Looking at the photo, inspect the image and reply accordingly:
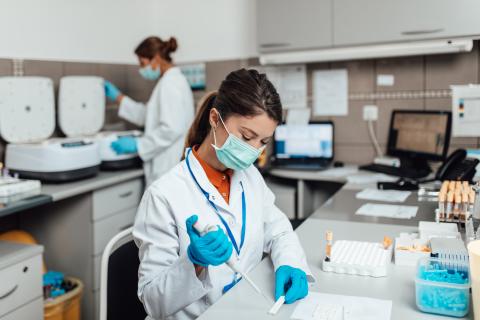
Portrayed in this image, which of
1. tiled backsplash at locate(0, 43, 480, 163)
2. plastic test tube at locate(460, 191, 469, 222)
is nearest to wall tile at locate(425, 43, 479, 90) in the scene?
tiled backsplash at locate(0, 43, 480, 163)

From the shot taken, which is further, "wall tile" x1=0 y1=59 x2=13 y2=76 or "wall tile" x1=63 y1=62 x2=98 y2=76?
"wall tile" x1=63 y1=62 x2=98 y2=76

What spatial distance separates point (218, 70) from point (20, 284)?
212 centimetres

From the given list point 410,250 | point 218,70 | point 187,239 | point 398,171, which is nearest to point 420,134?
point 398,171

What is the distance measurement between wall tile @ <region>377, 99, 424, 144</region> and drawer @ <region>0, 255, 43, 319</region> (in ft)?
7.17

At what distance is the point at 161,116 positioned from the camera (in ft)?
10.0

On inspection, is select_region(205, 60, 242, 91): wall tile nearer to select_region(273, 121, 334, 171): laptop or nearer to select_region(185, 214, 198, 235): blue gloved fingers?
select_region(273, 121, 334, 171): laptop

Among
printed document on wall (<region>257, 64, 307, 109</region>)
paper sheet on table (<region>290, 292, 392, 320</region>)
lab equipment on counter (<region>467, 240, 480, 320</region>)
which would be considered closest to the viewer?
lab equipment on counter (<region>467, 240, 480, 320</region>)

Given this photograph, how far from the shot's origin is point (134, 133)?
10.5 feet

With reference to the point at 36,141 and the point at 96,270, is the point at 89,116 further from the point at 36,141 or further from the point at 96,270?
the point at 96,270

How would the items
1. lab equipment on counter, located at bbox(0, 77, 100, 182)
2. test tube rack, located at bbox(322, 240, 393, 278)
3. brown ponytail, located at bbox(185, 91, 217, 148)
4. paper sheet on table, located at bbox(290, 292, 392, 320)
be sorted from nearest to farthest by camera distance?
1. paper sheet on table, located at bbox(290, 292, 392, 320)
2. test tube rack, located at bbox(322, 240, 393, 278)
3. brown ponytail, located at bbox(185, 91, 217, 148)
4. lab equipment on counter, located at bbox(0, 77, 100, 182)

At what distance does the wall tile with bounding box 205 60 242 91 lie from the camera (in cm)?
359

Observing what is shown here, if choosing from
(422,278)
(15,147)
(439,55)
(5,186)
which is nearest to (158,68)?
(15,147)

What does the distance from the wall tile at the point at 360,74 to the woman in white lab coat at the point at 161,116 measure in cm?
106

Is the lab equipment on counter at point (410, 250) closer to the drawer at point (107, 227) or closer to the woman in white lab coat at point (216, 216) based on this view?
the woman in white lab coat at point (216, 216)
